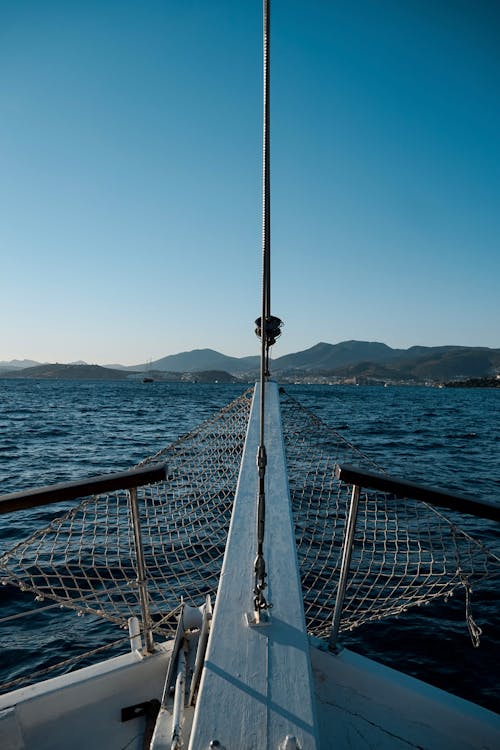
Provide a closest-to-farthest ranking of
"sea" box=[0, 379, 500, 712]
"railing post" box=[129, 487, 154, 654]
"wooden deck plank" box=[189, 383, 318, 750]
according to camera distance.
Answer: "wooden deck plank" box=[189, 383, 318, 750] < "railing post" box=[129, 487, 154, 654] < "sea" box=[0, 379, 500, 712]

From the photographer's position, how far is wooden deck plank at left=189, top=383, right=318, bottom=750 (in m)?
0.97

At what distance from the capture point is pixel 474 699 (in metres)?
3.43

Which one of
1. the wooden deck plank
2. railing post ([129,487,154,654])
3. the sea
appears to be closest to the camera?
the wooden deck plank

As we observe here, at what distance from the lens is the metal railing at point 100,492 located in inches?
56.6

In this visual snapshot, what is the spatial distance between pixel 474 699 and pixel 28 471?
10.6 metres

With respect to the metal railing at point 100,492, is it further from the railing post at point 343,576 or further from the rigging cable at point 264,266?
the railing post at point 343,576

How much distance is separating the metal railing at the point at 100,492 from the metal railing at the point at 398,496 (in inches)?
29.9

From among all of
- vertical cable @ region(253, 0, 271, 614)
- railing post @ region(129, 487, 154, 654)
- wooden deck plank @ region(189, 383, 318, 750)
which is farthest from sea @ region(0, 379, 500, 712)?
vertical cable @ region(253, 0, 271, 614)

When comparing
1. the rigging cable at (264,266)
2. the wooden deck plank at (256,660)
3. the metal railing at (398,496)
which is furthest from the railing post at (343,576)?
the rigging cable at (264,266)

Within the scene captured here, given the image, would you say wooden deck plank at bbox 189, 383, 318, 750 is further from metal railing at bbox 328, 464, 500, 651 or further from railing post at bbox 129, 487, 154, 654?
railing post at bbox 129, 487, 154, 654

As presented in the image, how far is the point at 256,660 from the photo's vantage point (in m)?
Result: 1.14

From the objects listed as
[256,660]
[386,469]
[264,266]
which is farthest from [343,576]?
[386,469]

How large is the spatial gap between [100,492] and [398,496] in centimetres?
109

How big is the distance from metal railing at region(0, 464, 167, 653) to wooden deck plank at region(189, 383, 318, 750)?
395mm
